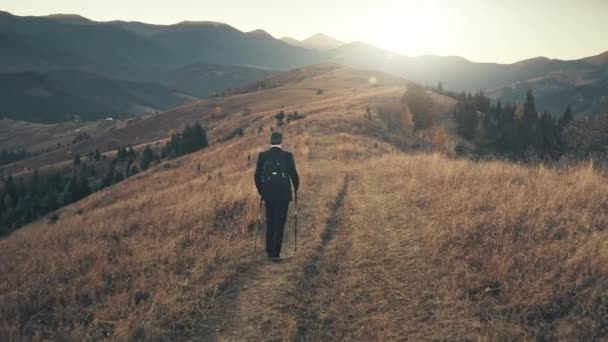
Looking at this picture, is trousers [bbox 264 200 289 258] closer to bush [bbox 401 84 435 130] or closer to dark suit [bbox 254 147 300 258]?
dark suit [bbox 254 147 300 258]

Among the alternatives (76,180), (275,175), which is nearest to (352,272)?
(275,175)

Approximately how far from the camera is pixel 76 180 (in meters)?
78.8

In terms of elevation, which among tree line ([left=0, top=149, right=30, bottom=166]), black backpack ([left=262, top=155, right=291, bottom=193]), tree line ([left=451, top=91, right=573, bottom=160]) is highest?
black backpack ([left=262, top=155, right=291, bottom=193])

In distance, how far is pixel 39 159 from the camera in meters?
142

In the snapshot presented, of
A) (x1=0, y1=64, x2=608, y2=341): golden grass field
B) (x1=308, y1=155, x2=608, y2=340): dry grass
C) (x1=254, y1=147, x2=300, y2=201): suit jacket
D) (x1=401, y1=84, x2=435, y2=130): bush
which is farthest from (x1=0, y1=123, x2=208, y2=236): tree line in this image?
(x1=308, y1=155, x2=608, y2=340): dry grass

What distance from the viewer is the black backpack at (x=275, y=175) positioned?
11047mm

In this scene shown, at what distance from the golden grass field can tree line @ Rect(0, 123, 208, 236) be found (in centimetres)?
5812

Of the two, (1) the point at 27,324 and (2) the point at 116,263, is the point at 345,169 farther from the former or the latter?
(1) the point at 27,324

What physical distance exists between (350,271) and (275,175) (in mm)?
3077

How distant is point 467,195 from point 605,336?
7060mm

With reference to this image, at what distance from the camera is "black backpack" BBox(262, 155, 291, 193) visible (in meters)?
11.0

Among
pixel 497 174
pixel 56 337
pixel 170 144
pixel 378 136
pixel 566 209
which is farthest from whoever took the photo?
pixel 170 144

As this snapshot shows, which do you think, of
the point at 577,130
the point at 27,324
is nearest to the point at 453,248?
the point at 27,324

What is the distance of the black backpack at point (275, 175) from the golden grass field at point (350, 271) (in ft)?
5.68
